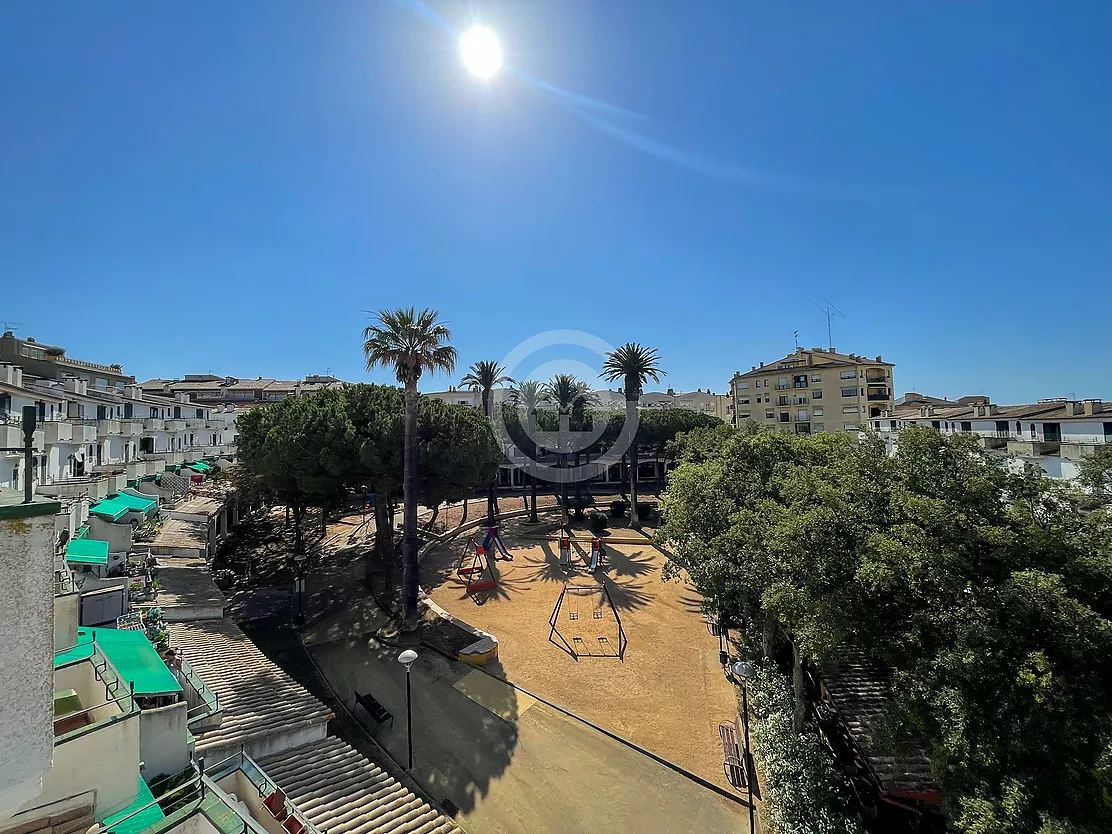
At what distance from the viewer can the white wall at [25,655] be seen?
4.34 meters

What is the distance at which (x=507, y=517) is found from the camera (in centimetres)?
4284

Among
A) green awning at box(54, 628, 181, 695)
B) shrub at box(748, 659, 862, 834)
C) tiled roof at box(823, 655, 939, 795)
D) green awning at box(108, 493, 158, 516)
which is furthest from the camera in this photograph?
green awning at box(108, 493, 158, 516)

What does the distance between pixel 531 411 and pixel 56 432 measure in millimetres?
30556

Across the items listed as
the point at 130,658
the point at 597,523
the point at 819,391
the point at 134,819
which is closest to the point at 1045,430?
the point at 819,391

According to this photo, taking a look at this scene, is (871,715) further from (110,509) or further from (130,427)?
(130,427)

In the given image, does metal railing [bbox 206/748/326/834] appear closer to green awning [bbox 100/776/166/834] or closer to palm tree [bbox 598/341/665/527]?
green awning [bbox 100/776/166/834]

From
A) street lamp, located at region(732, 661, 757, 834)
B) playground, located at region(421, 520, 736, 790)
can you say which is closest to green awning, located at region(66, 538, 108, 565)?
playground, located at region(421, 520, 736, 790)

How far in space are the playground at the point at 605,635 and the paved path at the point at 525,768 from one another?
28.3 inches

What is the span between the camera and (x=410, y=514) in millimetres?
20781

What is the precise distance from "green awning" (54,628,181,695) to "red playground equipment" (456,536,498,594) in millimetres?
15650

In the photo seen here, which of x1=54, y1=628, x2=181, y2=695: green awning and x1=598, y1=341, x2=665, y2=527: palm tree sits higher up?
x1=598, y1=341, x2=665, y2=527: palm tree

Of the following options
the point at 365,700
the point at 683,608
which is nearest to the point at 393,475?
the point at 365,700

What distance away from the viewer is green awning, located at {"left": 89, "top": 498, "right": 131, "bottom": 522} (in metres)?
19.9

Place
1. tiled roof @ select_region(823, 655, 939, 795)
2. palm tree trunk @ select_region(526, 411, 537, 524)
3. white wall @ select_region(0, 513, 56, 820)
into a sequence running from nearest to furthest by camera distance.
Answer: white wall @ select_region(0, 513, 56, 820)
tiled roof @ select_region(823, 655, 939, 795)
palm tree trunk @ select_region(526, 411, 537, 524)
